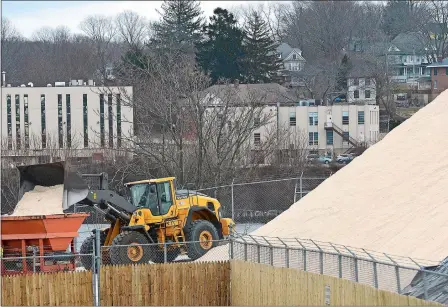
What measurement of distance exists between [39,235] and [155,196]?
3977mm

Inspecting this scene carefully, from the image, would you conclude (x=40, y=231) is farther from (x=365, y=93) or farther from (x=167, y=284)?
(x=365, y=93)

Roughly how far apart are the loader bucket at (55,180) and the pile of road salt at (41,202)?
4.8 inches

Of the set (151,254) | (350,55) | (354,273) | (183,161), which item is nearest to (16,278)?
(151,254)

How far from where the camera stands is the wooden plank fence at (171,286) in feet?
82.0

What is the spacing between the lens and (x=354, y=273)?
21.6 metres

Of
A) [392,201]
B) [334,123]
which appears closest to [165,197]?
[392,201]

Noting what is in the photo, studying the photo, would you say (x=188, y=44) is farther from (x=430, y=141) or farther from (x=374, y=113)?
(x=430, y=141)

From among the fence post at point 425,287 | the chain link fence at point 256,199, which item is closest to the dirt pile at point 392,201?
the fence post at point 425,287

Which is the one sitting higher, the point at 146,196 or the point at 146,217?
the point at 146,196

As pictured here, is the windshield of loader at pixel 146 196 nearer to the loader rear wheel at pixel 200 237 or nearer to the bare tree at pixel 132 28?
the loader rear wheel at pixel 200 237

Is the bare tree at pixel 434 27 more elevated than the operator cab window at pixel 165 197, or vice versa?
the bare tree at pixel 434 27

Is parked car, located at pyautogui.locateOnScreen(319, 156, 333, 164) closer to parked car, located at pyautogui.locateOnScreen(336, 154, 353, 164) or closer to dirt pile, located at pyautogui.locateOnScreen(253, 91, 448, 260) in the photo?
parked car, located at pyautogui.locateOnScreen(336, 154, 353, 164)

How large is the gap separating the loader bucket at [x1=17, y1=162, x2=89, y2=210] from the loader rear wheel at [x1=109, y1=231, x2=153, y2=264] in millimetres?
1482

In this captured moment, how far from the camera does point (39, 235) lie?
29.7 meters
